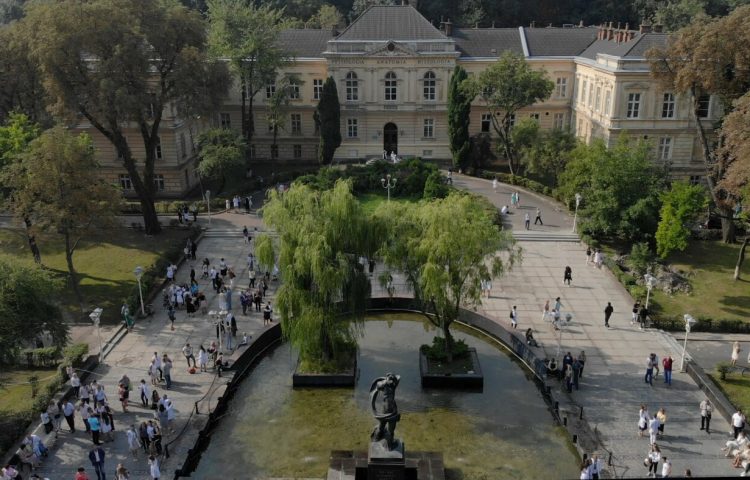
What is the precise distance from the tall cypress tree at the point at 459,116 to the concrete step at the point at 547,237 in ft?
48.1

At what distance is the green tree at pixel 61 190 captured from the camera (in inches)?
1325

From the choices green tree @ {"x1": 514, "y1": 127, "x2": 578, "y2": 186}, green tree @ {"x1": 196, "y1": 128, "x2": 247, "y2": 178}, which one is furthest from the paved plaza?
green tree @ {"x1": 514, "y1": 127, "x2": 578, "y2": 186}

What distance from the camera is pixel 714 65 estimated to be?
40094 mm

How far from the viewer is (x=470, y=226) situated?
27.2 m

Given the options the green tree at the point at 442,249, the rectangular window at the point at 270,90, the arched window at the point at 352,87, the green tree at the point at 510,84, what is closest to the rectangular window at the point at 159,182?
the rectangular window at the point at 270,90

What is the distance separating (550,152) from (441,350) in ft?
89.4

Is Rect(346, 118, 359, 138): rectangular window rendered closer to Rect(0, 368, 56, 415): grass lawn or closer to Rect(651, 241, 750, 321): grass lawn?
Rect(651, 241, 750, 321): grass lawn

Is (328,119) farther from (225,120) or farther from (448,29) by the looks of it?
(448,29)

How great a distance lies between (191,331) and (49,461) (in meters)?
9.97

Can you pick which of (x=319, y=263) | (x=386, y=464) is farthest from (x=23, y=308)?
(x=386, y=464)

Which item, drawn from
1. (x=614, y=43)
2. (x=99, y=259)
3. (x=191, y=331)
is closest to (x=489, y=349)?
(x=191, y=331)

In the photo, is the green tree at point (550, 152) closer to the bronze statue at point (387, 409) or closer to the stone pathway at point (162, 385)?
the stone pathway at point (162, 385)

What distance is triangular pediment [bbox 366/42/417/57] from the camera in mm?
59438

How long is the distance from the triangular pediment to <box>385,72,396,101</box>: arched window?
178 cm
